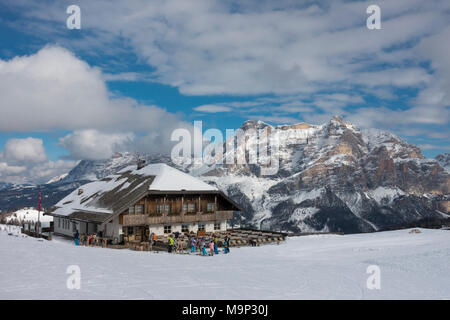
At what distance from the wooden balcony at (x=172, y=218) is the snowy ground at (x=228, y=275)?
13314 millimetres

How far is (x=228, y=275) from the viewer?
2033 centimetres

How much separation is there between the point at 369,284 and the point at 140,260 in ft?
44.4

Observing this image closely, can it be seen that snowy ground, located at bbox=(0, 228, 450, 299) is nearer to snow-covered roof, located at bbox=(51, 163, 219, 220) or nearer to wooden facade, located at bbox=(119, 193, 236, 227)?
snow-covered roof, located at bbox=(51, 163, 219, 220)

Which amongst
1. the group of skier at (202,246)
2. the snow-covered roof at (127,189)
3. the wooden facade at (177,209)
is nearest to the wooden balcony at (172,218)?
the wooden facade at (177,209)

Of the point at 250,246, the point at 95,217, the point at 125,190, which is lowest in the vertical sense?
the point at 250,246

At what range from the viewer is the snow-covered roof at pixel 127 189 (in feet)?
137

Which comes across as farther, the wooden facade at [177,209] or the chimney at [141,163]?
the chimney at [141,163]

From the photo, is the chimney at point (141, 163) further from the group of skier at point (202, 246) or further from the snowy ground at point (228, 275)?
the snowy ground at point (228, 275)

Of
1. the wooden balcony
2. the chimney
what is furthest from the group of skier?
the chimney

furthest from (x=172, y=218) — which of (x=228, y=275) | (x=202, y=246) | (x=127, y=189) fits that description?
(x=228, y=275)

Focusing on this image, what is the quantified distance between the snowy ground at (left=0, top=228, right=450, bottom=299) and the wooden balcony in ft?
43.7
